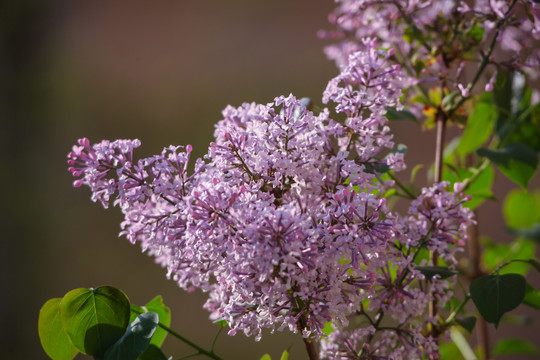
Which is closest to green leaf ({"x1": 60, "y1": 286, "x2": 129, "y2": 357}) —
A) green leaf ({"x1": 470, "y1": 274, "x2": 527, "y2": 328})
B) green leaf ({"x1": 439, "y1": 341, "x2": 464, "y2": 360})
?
green leaf ({"x1": 470, "y1": 274, "x2": 527, "y2": 328})

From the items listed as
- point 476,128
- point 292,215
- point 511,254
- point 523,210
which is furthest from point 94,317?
point 523,210

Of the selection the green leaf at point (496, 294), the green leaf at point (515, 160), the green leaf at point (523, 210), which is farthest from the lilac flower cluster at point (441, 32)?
the green leaf at point (523, 210)

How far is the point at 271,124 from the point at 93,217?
0.96 metres

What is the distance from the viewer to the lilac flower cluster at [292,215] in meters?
0.36

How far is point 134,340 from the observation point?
1.35ft

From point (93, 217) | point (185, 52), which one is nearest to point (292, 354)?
point (93, 217)

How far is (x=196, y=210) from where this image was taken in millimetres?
368

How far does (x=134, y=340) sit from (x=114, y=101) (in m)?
0.94

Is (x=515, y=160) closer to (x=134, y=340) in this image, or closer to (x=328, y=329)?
(x=328, y=329)

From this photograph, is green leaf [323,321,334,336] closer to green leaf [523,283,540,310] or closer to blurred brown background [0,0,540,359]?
green leaf [523,283,540,310]

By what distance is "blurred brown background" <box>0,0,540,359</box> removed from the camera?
48.7 inches

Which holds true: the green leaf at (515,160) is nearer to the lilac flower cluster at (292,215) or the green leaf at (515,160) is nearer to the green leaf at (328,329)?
the lilac flower cluster at (292,215)

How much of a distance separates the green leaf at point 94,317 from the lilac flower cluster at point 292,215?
56mm

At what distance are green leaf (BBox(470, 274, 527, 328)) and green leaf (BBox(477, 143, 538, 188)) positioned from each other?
16 cm
